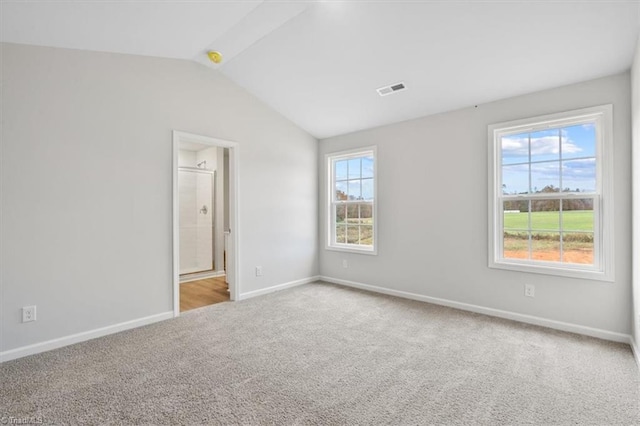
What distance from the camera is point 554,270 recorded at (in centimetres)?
301

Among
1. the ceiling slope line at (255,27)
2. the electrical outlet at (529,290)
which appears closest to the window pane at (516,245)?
the electrical outlet at (529,290)

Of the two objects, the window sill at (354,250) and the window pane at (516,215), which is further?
the window sill at (354,250)

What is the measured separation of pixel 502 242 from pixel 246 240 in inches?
121

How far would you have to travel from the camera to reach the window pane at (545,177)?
308cm

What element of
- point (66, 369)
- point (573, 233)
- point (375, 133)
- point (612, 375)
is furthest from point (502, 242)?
point (66, 369)

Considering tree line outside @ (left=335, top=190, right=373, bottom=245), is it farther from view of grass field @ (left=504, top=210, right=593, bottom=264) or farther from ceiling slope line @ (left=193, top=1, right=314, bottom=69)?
ceiling slope line @ (left=193, top=1, right=314, bottom=69)

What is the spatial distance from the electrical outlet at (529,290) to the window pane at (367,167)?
237cm

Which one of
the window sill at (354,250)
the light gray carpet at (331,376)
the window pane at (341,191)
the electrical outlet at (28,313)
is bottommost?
the light gray carpet at (331,376)

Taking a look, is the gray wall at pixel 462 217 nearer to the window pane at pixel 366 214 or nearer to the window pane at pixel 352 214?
the window pane at pixel 366 214

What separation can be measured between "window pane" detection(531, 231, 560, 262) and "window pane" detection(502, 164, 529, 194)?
481 mm

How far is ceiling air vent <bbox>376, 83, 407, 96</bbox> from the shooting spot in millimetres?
3431

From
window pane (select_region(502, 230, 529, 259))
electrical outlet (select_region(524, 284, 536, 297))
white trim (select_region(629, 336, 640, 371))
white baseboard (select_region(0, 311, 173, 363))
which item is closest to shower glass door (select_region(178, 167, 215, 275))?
white baseboard (select_region(0, 311, 173, 363))

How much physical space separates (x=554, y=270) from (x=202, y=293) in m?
4.29

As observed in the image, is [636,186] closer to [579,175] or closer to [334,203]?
[579,175]
